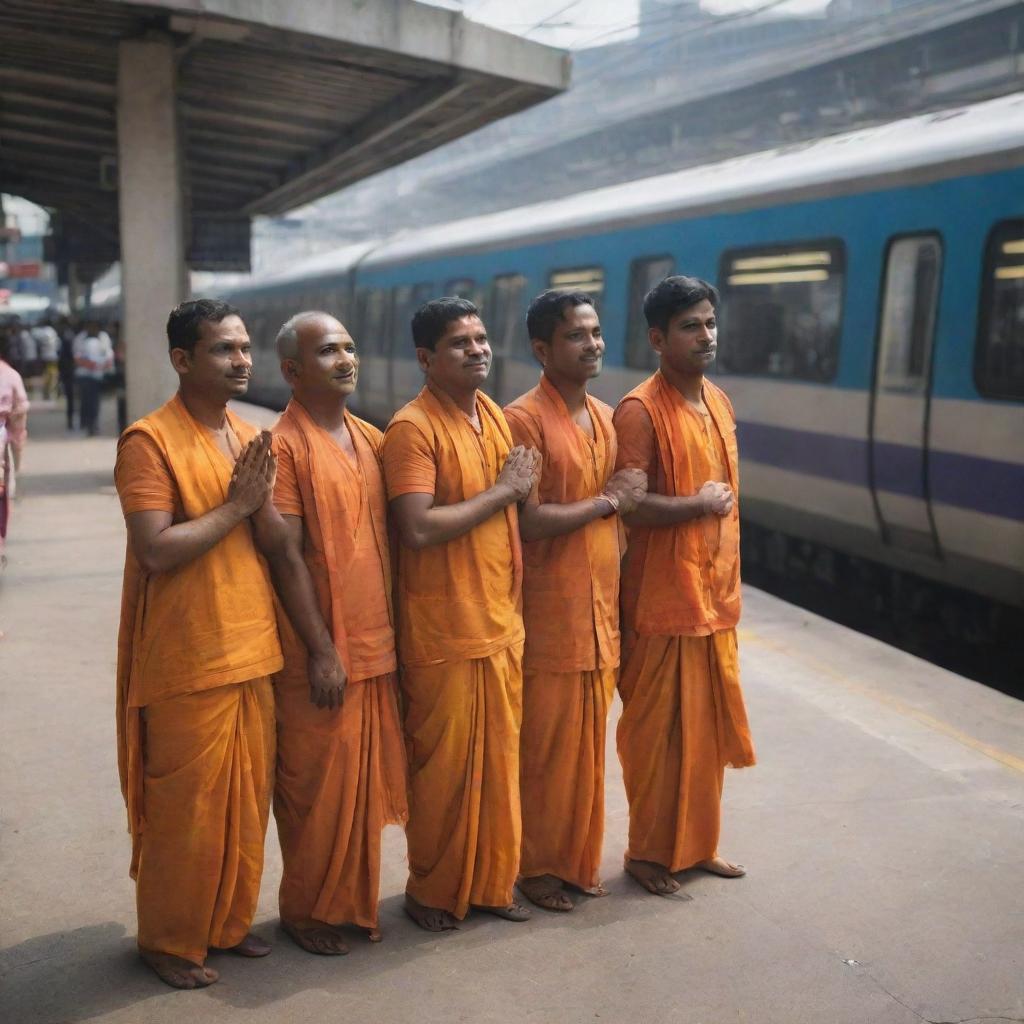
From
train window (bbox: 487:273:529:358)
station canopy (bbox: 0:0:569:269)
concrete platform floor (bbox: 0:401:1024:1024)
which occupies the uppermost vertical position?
station canopy (bbox: 0:0:569:269)

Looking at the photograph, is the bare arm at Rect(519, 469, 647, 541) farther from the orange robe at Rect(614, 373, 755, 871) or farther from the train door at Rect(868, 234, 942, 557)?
the train door at Rect(868, 234, 942, 557)

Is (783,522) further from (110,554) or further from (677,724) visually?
(677,724)

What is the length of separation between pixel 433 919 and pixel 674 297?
1755 millimetres

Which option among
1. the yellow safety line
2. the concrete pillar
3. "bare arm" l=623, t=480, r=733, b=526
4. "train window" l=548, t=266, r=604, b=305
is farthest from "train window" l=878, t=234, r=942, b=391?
the concrete pillar

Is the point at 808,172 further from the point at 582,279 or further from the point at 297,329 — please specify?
the point at 297,329

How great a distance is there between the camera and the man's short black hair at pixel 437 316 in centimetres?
313

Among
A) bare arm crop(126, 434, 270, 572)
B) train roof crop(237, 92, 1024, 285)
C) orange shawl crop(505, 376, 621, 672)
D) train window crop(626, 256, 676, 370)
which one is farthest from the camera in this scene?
train window crop(626, 256, 676, 370)

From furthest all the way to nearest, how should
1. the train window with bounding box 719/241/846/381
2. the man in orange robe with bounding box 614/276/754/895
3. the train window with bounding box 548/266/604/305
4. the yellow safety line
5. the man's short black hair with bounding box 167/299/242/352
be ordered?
the train window with bounding box 548/266/604/305
the train window with bounding box 719/241/846/381
the yellow safety line
the man in orange robe with bounding box 614/276/754/895
the man's short black hair with bounding box 167/299/242/352

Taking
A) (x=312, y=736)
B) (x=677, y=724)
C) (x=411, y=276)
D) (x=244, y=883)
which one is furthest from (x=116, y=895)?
(x=411, y=276)

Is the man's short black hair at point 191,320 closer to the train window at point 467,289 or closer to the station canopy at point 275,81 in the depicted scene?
the station canopy at point 275,81

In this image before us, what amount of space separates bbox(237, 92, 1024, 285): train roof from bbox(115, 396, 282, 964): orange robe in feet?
17.1

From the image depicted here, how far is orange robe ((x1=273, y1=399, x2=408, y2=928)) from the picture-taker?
9.82ft

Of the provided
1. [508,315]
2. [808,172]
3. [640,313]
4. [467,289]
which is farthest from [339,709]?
[467,289]

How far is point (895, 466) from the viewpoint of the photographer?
7441mm
